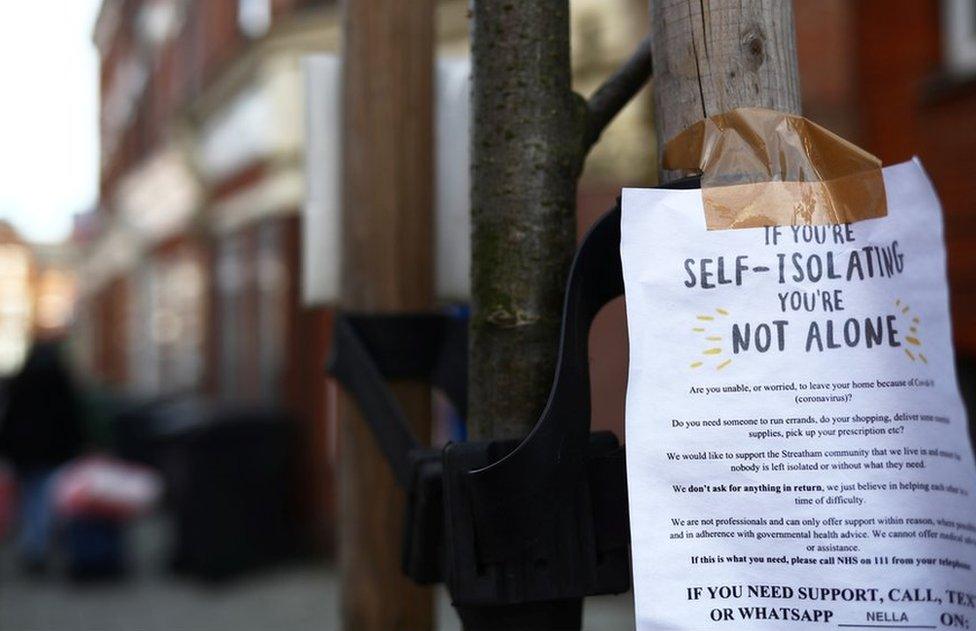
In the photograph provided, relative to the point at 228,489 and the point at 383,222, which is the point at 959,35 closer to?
the point at 383,222

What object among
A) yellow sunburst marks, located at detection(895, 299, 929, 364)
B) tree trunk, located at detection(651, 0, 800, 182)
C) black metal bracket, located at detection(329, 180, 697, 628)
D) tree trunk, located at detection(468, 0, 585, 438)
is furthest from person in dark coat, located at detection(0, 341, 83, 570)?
yellow sunburst marks, located at detection(895, 299, 929, 364)

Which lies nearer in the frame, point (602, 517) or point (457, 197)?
point (602, 517)

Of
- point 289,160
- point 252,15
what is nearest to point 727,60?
point 289,160

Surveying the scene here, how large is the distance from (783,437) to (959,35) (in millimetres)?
5429

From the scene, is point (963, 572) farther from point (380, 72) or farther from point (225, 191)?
point (225, 191)

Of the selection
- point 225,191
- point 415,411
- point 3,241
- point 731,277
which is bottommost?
point 415,411

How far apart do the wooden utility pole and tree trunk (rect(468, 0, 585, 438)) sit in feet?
1.86

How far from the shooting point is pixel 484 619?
140 centimetres

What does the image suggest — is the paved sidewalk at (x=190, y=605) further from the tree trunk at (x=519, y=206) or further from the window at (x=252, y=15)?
the window at (x=252, y=15)

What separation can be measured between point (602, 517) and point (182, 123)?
12.8 metres

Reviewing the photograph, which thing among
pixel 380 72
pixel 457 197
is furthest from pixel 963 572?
pixel 380 72

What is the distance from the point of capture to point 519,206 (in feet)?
4.89

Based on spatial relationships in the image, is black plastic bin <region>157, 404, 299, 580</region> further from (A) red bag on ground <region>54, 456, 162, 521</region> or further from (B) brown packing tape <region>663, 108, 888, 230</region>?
(B) brown packing tape <region>663, 108, 888, 230</region>

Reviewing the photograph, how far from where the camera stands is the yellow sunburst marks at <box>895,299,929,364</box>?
4.00 ft
